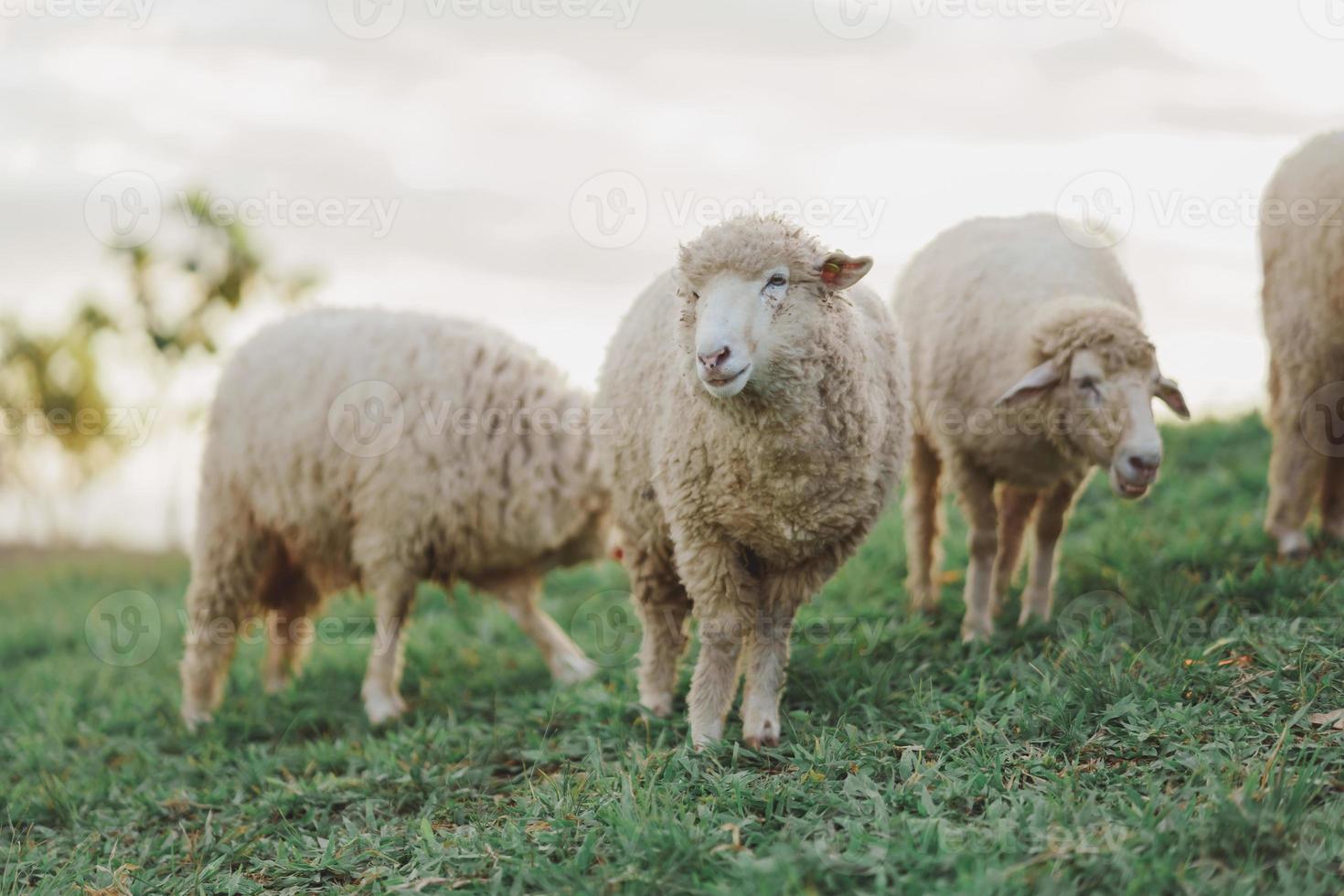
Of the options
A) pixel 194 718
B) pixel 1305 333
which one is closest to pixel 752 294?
pixel 1305 333

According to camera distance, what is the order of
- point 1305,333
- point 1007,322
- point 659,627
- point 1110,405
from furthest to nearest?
1. point 1305,333
2. point 1007,322
3. point 659,627
4. point 1110,405

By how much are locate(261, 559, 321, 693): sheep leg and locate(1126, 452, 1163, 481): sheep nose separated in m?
4.93

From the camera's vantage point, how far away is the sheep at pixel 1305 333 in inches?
228

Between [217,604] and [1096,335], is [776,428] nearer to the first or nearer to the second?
[1096,335]

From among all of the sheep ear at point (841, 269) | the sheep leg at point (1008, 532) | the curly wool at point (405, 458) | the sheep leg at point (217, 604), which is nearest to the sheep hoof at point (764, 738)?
the sheep ear at point (841, 269)

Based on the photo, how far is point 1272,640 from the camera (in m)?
4.47

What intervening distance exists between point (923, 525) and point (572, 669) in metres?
2.22

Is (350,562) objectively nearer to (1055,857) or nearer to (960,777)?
(960,777)

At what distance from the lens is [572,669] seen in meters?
6.54

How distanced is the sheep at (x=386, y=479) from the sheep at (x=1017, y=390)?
1941 millimetres

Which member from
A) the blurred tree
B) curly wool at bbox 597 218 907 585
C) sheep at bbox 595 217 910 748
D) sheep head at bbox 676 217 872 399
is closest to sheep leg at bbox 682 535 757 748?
sheep at bbox 595 217 910 748

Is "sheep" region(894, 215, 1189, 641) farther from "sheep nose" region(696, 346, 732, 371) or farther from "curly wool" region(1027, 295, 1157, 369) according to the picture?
"sheep nose" region(696, 346, 732, 371)

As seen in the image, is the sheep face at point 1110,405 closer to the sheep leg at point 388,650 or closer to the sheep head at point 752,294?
the sheep head at point 752,294

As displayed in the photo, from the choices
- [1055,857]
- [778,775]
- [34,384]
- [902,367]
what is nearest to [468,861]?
[778,775]
